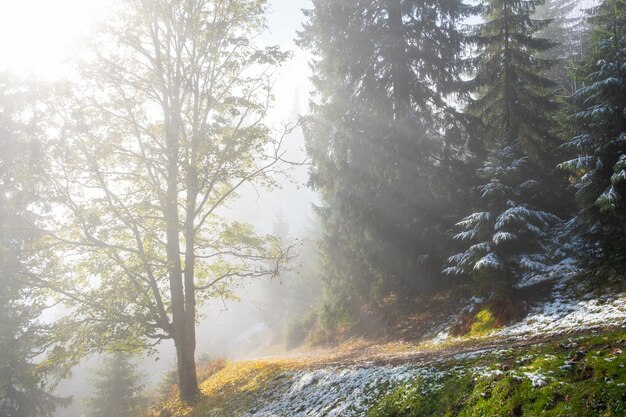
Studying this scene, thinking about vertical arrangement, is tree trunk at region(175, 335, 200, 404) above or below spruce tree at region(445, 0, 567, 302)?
below

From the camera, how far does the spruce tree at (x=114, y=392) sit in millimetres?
23016

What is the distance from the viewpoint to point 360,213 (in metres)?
15.9

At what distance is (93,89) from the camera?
11.4 metres

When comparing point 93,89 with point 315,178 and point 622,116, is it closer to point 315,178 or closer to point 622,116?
point 315,178

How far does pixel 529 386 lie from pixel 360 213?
11206 millimetres

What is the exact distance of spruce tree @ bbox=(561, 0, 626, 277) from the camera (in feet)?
31.1

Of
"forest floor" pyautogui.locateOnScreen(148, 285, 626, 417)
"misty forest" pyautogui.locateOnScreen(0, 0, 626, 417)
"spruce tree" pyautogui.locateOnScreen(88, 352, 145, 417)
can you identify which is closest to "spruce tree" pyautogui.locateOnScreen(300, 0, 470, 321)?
"misty forest" pyautogui.locateOnScreen(0, 0, 626, 417)

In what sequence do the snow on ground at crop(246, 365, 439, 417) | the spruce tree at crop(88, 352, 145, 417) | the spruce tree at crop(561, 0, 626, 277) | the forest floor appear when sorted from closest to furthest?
the forest floor → the snow on ground at crop(246, 365, 439, 417) → the spruce tree at crop(561, 0, 626, 277) → the spruce tree at crop(88, 352, 145, 417)

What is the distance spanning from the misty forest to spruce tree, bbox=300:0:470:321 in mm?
95

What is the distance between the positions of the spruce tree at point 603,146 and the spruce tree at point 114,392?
80.2 feet

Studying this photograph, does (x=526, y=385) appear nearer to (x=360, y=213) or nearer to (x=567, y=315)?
(x=567, y=315)

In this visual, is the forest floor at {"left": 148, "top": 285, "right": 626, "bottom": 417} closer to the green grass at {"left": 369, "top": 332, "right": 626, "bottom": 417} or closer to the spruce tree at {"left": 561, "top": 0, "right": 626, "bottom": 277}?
the green grass at {"left": 369, "top": 332, "right": 626, "bottom": 417}

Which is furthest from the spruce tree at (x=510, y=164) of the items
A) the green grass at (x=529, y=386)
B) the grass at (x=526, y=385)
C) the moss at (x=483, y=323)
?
the green grass at (x=529, y=386)

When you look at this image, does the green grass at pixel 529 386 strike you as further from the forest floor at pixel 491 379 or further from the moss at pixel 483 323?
the moss at pixel 483 323
